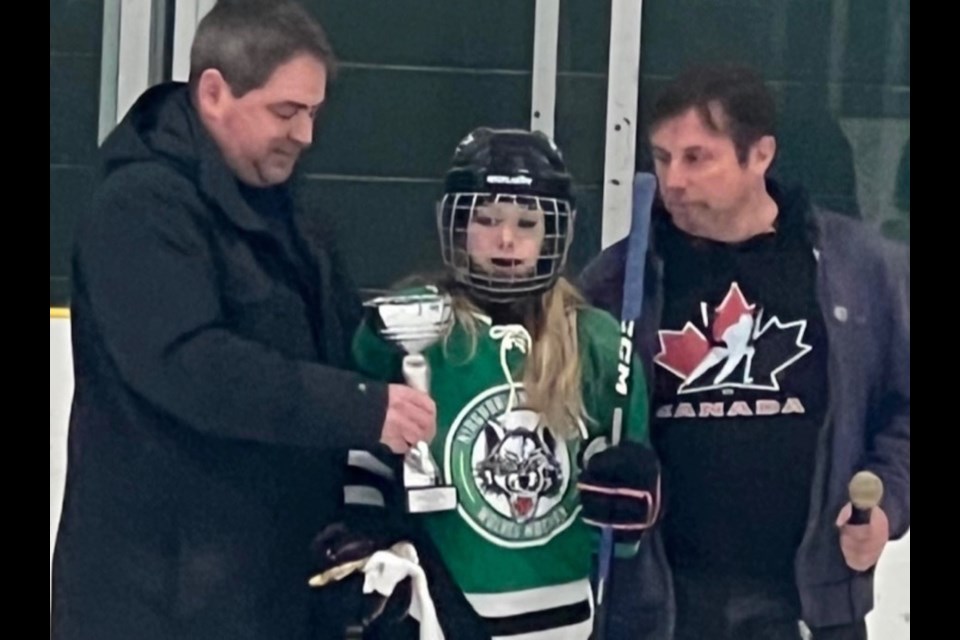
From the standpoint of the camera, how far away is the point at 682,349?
2961mm

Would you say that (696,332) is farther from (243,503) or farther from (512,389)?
(243,503)

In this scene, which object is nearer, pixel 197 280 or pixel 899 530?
pixel 197 280

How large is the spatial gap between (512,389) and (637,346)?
0.75 ft

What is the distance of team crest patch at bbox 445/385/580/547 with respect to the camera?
2895mm

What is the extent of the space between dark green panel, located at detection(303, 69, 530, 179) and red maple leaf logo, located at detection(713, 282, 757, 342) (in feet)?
1.49

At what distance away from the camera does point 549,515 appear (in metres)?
2.92

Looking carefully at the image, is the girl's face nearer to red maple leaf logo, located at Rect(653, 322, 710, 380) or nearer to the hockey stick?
the hockey stick

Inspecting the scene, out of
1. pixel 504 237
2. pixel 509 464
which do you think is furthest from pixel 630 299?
pixel 509 464

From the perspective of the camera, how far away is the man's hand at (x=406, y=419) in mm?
2873

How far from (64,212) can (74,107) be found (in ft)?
0.58

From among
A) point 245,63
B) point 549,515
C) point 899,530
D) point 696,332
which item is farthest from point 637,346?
point 245,63

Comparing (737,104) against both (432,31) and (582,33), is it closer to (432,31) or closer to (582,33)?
(582,33)

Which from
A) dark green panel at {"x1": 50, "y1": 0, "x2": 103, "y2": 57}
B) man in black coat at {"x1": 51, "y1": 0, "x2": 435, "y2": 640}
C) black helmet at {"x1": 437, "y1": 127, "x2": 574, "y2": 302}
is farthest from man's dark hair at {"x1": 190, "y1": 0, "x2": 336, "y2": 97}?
black helmet at {"x1": 437, "y1": 127, "x2": 574, "y2": 302}
